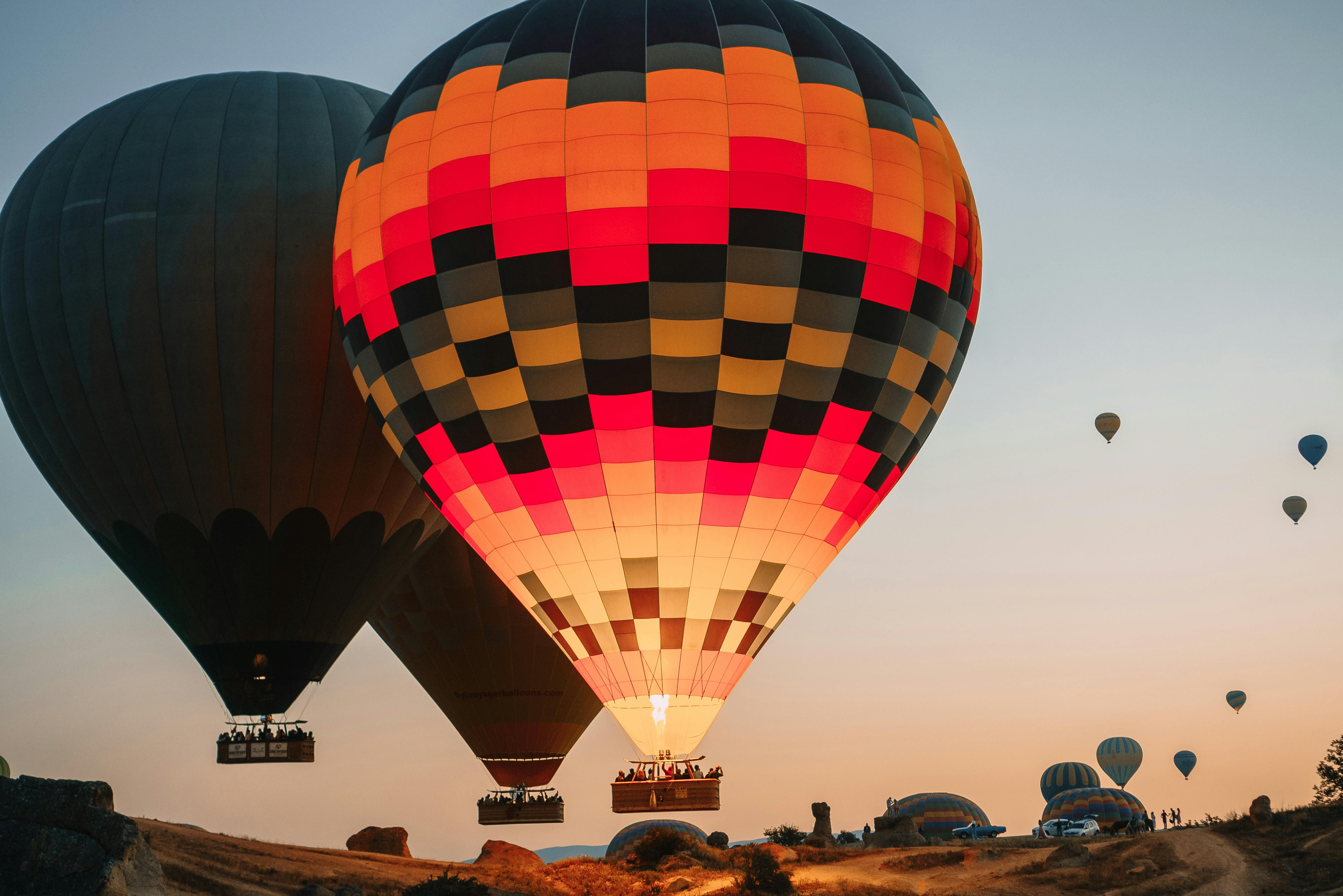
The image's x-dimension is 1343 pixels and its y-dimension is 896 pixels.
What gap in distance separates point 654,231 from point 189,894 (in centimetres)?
808

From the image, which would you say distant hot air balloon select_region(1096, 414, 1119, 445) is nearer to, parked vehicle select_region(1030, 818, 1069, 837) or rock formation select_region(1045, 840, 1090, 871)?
parked vehicle select_region(1030, 818, 1069, 837)

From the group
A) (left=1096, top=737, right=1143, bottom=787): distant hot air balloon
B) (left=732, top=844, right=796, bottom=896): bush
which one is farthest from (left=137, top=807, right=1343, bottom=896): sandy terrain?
(left=1096, top=737, right=1143, bottom=787): distant hot air balloon

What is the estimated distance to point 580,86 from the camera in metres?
13.7

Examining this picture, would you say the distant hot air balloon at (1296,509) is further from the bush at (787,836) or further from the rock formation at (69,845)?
the rock formation at (69,845)

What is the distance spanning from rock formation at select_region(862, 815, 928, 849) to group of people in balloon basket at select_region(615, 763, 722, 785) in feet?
27.5

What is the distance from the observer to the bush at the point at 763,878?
15078mm

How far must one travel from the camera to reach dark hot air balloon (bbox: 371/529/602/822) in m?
24.2

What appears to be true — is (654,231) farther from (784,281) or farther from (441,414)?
(441,414)

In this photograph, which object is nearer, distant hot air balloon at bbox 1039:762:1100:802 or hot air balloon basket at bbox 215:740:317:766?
hot air balloon basket at bbox 215:740:317:766

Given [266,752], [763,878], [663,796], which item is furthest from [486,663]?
[663,796]

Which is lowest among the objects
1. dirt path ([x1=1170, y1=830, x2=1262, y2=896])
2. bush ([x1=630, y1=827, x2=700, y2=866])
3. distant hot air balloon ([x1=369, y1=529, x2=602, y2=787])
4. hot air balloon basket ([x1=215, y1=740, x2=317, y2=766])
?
dirt path ([x1=1170, y1=830, x2=1262, y2=896])

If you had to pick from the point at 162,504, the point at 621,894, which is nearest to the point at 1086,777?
the point at 621,894

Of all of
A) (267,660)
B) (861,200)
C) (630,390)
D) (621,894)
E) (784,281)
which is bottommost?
(621,894)

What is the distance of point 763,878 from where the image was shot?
1537 cm
